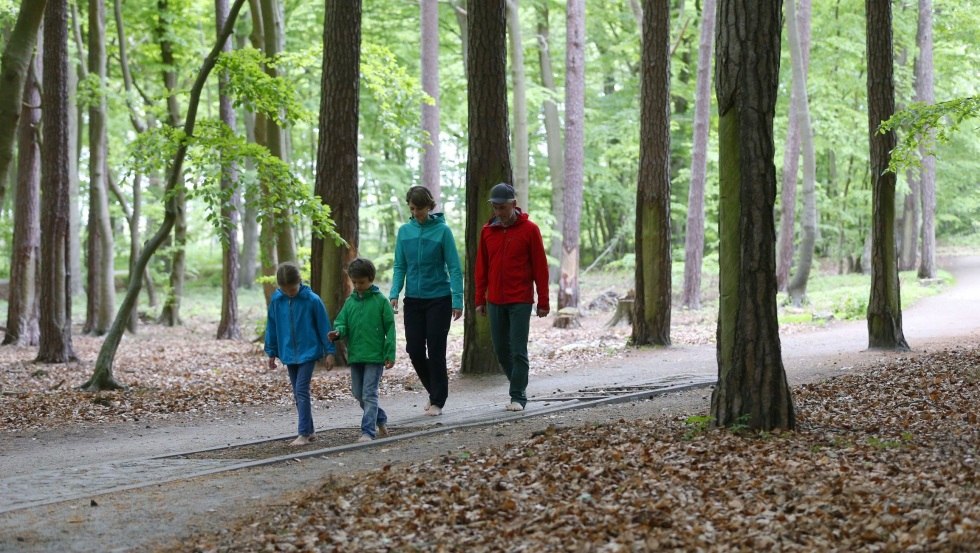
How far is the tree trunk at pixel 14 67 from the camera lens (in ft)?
37.4

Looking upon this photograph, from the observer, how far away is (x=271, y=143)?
1752cm

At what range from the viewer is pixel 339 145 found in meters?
13.8

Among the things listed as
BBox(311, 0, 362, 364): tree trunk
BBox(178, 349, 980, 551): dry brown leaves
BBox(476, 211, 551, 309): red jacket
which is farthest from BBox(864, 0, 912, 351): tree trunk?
BBox(311, 0, 362, 364): tree trunk

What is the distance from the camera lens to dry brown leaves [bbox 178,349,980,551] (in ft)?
17.0

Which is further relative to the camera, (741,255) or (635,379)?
(635,379)

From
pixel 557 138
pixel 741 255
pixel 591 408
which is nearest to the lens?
pixel 741 255

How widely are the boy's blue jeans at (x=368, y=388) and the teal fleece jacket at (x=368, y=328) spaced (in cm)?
10

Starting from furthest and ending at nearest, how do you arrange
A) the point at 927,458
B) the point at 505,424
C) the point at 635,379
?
1. the point at 635,379
2. the point at 505,424
3. the point at 927,458

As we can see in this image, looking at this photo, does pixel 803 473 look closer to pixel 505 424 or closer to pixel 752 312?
pixel 752 312

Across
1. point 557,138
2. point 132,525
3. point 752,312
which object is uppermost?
point 557,138

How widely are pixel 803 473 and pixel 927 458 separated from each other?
113 centimetres

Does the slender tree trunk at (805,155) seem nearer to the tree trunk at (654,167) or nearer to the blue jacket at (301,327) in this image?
the tree trunk at (654,167)

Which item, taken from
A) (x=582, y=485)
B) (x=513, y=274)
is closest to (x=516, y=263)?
(x=513, y=274)

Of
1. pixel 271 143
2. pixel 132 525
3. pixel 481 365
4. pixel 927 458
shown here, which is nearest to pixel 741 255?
pixel 927 458
